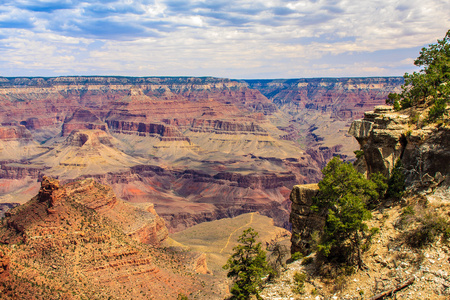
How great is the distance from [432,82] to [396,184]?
12.9 metres

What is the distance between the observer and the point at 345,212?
28422mm

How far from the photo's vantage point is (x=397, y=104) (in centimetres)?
3903

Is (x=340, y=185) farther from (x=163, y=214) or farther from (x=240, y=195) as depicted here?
(x=240, y=195)

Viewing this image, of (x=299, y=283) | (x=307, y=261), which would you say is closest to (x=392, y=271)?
(x=299, y=283)

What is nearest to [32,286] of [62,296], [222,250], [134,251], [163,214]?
[62,296]

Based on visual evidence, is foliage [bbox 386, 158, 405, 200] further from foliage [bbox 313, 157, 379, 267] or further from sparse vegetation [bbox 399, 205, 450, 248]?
sparse vegetation [bbox 399, 205, 450, 248]

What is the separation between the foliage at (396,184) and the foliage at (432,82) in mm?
5139

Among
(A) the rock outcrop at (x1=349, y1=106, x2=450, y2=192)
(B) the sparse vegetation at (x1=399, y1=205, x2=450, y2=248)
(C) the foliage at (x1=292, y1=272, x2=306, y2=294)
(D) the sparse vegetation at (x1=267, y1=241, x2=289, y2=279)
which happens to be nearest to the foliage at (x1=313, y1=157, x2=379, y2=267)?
(C) the foliage at (x1=292, y1=272, x2=306, y2=294)

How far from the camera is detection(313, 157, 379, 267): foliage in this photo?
1091 inches

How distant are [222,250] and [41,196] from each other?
44.5m

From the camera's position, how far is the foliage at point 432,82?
3362cm

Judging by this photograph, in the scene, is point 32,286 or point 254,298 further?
point 32,286

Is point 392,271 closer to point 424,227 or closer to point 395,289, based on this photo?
point 395,289

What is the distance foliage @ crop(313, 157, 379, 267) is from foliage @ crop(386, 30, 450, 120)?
8.45 m
